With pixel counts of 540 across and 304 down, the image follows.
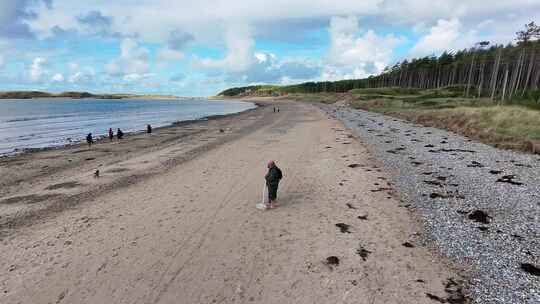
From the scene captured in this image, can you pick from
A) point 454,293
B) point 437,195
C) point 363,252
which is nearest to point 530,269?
point 454,293

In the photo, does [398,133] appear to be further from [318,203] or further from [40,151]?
[40,151]

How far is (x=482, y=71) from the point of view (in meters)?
77.1

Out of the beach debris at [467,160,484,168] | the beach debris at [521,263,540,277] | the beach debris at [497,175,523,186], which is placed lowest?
the beach debris at [467,160,484,168]

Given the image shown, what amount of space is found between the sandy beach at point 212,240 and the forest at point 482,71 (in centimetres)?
4262

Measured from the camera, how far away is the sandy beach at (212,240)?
26.9ft

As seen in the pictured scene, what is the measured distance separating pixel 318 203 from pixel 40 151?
87.5 ft

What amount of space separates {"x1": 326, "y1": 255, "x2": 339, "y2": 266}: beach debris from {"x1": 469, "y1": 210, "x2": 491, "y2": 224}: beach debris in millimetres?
5520

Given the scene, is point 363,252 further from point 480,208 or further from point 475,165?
point 475,165

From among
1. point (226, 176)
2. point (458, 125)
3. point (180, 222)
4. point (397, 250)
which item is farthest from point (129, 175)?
point (458, 125)

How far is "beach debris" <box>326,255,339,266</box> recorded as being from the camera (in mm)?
9305

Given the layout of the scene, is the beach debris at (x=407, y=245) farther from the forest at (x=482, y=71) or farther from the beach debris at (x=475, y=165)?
the forest at (x=482, y=71)

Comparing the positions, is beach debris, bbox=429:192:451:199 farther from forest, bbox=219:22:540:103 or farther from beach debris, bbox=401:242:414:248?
forest, bbox=219:22:540:103

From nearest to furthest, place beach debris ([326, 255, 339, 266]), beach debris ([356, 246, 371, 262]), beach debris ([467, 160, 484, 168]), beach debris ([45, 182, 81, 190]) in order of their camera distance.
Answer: beach debris ([326, 255, 339, 266])
beach debris ([356, 246, 371, 262])
beach debris ([45, 182, 81, 190])
beach debris ([467, 160, 484, 168])

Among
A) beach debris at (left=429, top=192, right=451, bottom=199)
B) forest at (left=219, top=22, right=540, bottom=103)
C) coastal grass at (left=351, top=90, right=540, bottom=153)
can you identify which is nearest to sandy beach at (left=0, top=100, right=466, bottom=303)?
beach debris at (left=429, top=192, right=451, bottom=199)
